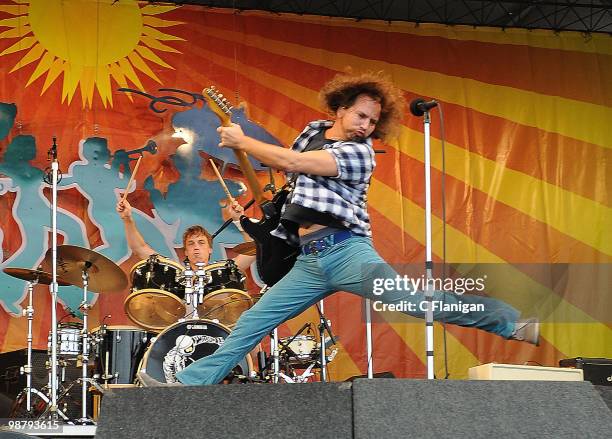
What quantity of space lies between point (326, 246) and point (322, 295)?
21 centimetres

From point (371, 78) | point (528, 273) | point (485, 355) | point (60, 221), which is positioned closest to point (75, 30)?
point (60, 221)

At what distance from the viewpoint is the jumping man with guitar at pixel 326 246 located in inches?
144

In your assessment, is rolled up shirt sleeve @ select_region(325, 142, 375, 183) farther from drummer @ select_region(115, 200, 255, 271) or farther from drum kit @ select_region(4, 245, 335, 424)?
drummer @ select_region(115, 200, 255, 271)

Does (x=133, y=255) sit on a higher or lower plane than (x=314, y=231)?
higher

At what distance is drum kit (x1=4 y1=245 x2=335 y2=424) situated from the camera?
6.88 m

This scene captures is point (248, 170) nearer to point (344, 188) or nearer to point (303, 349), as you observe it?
point (344, 188)

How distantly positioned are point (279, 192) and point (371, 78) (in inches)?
26.2

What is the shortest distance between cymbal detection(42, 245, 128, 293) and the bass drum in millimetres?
693

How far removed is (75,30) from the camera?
29.5 feet

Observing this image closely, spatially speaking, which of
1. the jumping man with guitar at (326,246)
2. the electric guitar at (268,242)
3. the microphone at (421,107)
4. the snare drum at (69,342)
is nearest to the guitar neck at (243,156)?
the electric guitar at (268,242)

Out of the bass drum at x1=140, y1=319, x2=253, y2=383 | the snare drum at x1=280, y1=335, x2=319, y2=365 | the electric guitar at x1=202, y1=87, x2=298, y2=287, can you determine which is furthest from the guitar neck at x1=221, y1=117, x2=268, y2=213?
the snare drum at x1=280, y1=335, x2=319, y2=365

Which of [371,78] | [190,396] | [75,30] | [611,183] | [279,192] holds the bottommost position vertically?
[190,396]

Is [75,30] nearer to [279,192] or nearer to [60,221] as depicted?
[60,221]

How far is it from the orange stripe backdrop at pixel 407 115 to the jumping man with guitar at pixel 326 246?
4826 millimetres
